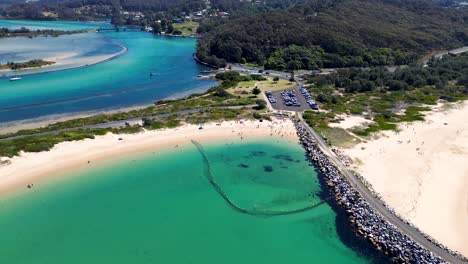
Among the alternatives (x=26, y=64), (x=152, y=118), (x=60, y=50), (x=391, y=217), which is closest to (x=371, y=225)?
(x=391, y=217)

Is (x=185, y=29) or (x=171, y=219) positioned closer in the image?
(x=171, y=219)

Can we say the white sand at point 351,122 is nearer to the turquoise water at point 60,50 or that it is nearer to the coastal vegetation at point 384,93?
the coastal vegetation at point 384,93

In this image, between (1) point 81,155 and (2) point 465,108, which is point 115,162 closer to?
(1) point 81,155

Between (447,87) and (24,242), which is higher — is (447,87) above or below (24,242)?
above

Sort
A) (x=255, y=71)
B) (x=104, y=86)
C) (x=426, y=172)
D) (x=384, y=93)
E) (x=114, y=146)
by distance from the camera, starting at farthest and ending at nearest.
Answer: (x=255, y=71) < (x=104, y=86) < (x=384, y=93) < (x=114, y=146) < (x=426, y=172)

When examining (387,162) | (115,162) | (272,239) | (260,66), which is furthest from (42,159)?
(260,66)

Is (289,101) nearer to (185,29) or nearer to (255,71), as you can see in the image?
(255,71)

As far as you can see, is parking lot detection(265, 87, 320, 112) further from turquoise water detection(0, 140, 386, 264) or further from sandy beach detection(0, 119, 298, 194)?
turquoise water detection(0, 140, 386, 264)
